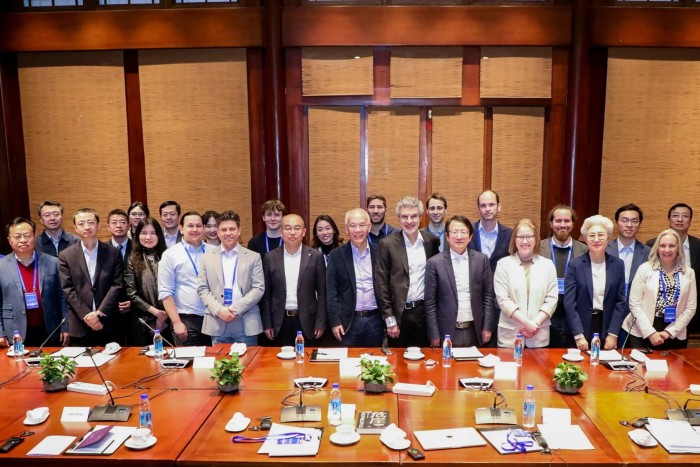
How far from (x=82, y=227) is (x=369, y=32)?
3.62 m

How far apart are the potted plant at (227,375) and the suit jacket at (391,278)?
157 centimetres

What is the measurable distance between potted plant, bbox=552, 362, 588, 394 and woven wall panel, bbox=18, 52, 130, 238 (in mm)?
5388

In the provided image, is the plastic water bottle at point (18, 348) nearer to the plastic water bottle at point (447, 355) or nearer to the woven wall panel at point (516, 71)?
the plastic water bottle at point (447, 355)

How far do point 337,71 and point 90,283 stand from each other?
3472 mm

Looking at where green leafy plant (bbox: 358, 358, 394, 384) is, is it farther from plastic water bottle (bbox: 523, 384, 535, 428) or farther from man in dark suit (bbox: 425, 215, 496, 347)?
man in dark suit (bbox: 425, 215, 496, 347)

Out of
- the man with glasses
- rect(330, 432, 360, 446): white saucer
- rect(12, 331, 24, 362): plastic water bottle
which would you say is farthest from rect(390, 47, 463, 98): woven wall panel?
rect(330, 432, 360, 446): white saucer

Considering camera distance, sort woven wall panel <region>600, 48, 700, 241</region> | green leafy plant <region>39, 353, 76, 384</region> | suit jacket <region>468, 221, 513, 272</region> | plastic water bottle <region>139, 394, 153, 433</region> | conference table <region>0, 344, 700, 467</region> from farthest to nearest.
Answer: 1. woven wall panel <region>600, 48, 700, 241</region>
2. suit jacket <region>468, 221, 513, 272</region>
3. green leafy plant <region>39, 353, 76, 384</region>
4. plastic water bottle <region>139, 394, 153, 433</region>
5. conference table <region>0, 344, 700, 467</region>

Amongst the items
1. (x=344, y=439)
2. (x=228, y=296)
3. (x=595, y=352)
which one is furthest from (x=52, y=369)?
(x=595, y=352)

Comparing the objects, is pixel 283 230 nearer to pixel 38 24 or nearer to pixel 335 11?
pixel 335 11

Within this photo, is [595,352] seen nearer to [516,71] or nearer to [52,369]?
[52,369]

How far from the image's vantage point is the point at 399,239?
14.6ft

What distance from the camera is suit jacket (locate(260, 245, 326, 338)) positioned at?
4359 mm

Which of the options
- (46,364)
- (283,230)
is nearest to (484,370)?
(283,230)

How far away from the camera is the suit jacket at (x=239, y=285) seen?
4.19 meters
